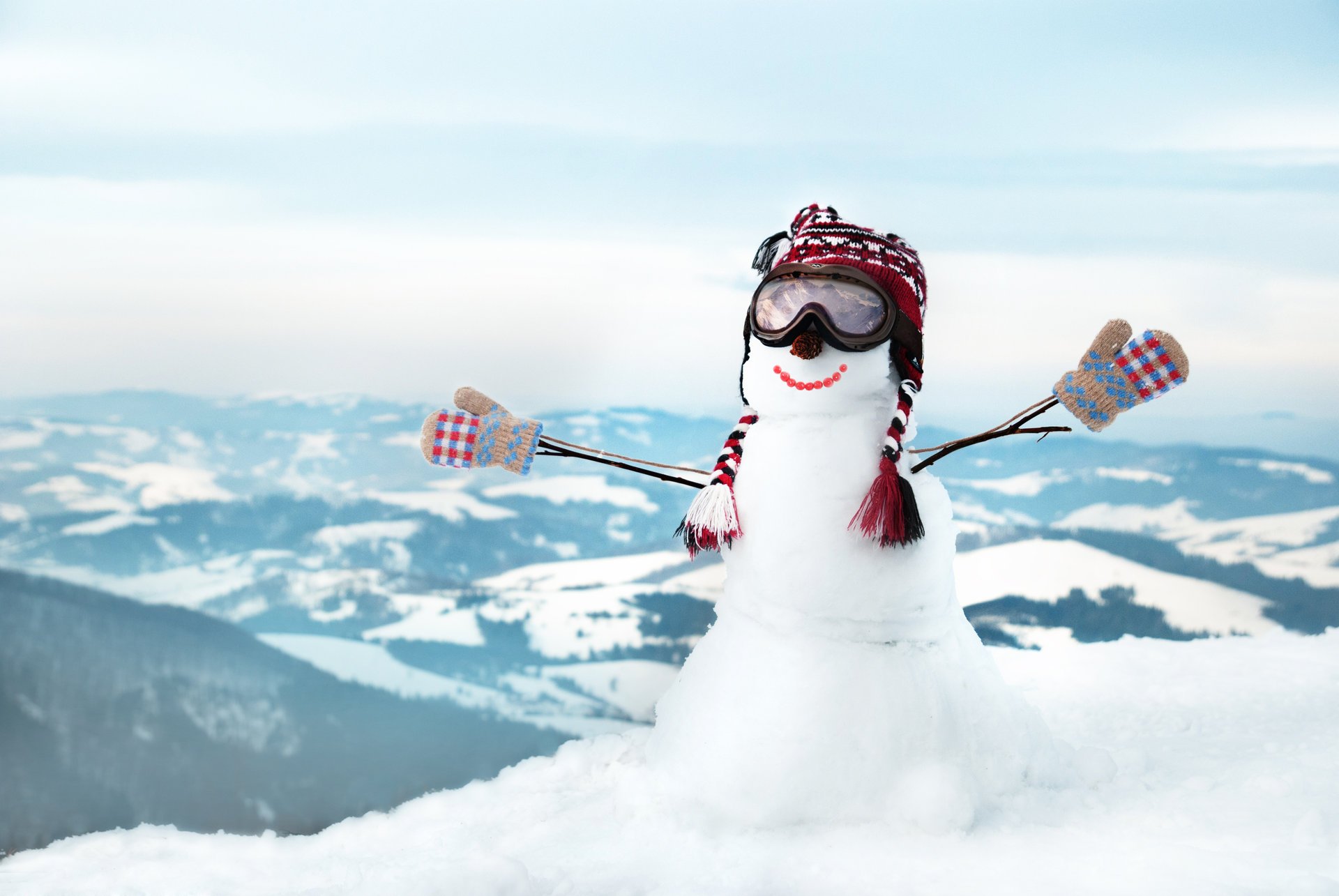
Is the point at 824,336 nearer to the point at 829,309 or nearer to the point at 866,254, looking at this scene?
the point at 829,309

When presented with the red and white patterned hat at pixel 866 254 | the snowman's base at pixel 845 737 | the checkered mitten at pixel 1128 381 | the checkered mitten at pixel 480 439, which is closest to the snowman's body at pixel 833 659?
the snowman's base at pixel 845 737

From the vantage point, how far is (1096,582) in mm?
4414

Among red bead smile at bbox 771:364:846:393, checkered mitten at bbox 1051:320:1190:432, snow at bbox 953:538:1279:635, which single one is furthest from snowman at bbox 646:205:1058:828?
snow at bbox 953:538:1279:635

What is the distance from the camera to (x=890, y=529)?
2.47 m

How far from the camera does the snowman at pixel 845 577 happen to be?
249 cm

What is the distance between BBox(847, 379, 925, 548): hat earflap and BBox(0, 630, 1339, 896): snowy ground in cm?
66

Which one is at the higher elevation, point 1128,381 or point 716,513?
point 1128,381

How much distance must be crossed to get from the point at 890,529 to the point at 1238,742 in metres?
1.35

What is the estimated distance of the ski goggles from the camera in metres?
2.50

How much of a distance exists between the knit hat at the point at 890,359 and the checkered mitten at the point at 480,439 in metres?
0.46

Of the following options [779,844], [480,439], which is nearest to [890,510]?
[779,844]

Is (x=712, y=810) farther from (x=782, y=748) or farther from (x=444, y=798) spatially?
(x=444, y=798)

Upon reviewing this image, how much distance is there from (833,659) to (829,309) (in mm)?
810

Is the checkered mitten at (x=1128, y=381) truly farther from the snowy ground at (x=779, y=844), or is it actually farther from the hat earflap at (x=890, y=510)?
the snowy ground at (x=779, y=844)
